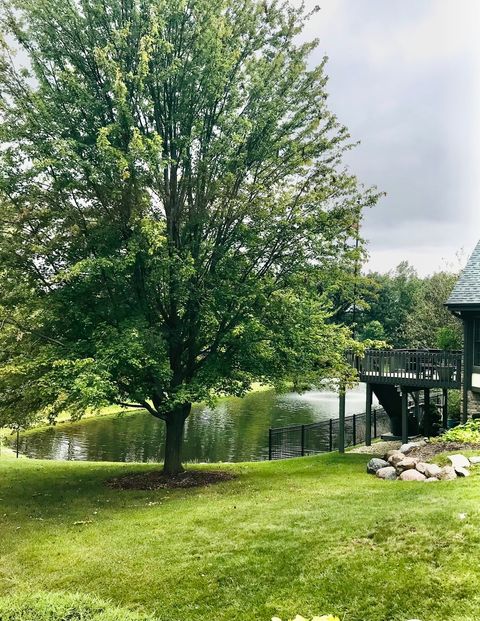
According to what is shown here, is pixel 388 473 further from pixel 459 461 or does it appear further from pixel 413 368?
pixel 413 368

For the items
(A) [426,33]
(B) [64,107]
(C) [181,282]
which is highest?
(A) [426,33]

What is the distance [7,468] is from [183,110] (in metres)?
10.7

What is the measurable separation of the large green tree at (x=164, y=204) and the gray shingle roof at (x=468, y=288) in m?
4.56

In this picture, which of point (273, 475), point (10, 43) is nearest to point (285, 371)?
point (273, 475)

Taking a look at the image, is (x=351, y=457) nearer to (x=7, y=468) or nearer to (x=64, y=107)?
(x=7, y=468)

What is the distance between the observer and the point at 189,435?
25.6 m

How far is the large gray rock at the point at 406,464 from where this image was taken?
1034 centimetres

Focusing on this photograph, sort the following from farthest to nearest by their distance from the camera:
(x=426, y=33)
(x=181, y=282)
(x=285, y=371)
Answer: (x=285, y=371), (x=181, y=282), (x=426, y=33)

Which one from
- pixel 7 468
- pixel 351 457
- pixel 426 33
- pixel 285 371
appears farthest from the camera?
pixel 351 457

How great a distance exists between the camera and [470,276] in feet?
52.6

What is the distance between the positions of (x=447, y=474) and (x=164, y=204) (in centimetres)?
818

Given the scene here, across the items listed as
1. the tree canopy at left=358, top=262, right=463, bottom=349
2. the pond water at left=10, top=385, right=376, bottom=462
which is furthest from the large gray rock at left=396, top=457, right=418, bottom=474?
the pond water at left=10, top=385, right=376, bottom=462

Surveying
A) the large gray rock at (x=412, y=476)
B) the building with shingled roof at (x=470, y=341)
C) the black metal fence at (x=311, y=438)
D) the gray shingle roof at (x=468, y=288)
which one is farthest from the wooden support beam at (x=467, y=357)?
the large gray rock at (x=412, y=476)

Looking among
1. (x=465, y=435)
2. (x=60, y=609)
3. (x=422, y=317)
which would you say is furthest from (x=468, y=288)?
(x=422, y=317)
